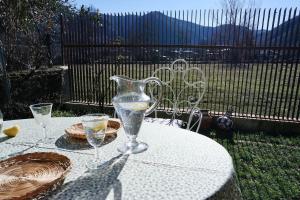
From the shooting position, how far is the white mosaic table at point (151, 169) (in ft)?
3.33

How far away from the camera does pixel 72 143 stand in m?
1.51

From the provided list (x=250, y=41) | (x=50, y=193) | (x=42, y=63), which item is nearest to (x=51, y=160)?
(x=50, y=193)

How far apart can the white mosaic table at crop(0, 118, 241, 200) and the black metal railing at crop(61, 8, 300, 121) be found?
3.98m

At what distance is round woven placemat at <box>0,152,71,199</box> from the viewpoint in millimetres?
965

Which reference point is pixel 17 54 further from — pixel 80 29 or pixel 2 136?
pixel 2 136

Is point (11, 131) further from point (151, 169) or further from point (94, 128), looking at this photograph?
point (151, 169)

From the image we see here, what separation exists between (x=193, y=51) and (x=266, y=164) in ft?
8.71

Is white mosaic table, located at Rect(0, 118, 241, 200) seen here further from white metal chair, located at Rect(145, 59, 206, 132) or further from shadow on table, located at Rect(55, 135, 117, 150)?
white metal chair, located at Rect(145, 59, 206, 132)

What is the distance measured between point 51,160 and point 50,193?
0.85ft

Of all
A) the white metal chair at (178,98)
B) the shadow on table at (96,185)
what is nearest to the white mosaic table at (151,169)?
the shadow on table at (96,185)

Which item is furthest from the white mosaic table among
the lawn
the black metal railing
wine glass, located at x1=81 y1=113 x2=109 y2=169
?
the black metal railing

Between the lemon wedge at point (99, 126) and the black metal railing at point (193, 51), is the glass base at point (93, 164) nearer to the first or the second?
the lemon wedge at point (99, 126)

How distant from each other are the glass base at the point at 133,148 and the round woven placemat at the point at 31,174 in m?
0.30

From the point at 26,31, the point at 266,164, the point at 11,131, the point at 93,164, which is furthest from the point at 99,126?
the point at 26,31
